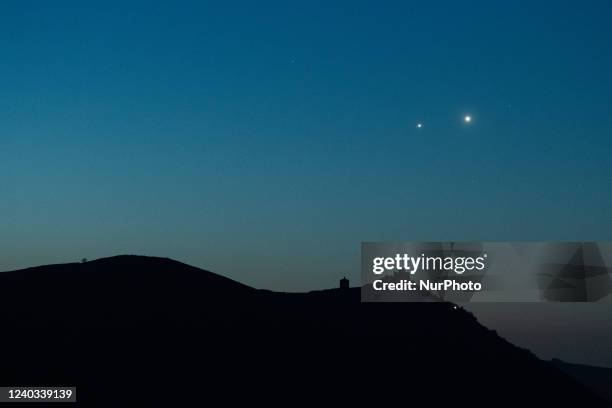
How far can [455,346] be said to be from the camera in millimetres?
64000

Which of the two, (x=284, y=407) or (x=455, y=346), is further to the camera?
(x=455, y=346)

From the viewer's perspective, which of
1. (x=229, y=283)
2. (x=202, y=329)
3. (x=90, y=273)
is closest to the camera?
(x=202, y=329)

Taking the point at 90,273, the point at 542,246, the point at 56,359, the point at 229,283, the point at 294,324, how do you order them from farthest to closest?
the point at 229,283
the point at 90,273
the point at 294,324
the point at 542,246
the point at 56,359

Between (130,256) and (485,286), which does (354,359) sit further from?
(130,256)

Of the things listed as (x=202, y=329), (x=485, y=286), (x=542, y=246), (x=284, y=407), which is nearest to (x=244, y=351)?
(x=202, y=329)

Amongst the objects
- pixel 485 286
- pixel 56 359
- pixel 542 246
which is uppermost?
pixel 542 246

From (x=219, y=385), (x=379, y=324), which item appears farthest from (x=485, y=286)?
(x=379, y=324)

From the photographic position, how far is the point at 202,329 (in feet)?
172

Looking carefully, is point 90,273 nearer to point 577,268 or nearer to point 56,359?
point 56,359

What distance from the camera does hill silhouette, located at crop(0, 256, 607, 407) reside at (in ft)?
135

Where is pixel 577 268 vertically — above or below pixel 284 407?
above

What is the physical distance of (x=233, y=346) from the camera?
49906 millimetres

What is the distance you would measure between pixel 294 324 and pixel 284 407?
16.4 meters

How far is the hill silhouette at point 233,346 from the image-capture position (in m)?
41.1
